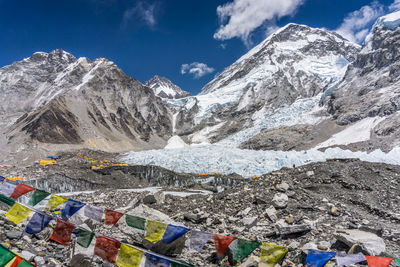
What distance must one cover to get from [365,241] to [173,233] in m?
4.59

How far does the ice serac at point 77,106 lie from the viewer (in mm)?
57875

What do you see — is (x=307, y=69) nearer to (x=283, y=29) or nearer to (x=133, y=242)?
(x=283, y=29)

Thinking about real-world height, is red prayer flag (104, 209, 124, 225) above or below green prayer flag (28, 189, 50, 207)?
below

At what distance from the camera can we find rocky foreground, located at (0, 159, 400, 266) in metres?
6.12

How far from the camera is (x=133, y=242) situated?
21.6 ft

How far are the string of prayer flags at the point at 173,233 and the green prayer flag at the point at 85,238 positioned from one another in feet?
4.85

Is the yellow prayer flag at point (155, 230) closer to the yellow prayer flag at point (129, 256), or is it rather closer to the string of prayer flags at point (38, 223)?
the yellow prayer flag at point (129, 256)

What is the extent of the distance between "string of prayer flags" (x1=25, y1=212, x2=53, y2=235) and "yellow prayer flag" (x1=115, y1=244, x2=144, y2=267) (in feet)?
8.45

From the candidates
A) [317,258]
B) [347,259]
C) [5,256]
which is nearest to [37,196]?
[5,256]

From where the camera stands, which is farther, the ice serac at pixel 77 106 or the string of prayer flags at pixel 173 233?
the ice serac at pixel 77 106

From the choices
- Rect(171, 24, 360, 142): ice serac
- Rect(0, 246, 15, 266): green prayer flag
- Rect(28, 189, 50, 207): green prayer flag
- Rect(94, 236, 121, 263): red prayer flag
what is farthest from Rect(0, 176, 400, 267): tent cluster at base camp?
Rect(171, 24, 360, 142): ice serac

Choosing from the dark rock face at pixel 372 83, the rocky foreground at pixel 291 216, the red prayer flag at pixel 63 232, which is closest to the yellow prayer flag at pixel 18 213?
the rocky foreground at pixel 291 216

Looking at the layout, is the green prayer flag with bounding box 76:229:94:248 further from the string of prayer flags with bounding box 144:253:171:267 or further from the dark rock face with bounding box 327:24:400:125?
the dark rock face with bounding box 327:24:400:125

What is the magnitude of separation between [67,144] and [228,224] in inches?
2180
